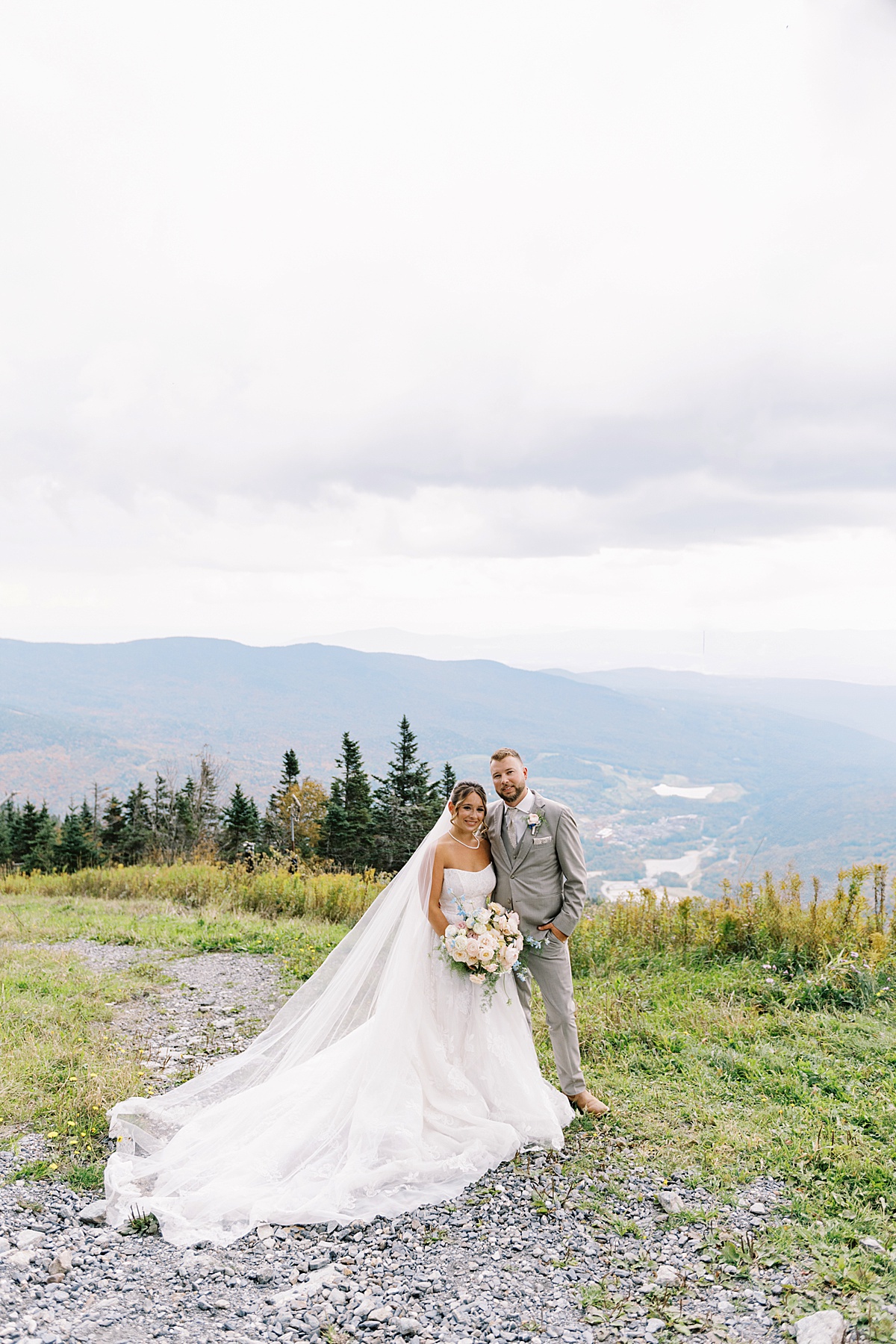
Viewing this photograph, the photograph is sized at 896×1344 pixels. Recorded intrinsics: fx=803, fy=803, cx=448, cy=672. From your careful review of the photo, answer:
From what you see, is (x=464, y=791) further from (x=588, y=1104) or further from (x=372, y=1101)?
(x=588, y=1104)

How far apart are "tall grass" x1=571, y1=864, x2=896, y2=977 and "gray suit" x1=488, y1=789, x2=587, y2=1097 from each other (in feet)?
11.7

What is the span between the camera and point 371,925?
6.55 metres

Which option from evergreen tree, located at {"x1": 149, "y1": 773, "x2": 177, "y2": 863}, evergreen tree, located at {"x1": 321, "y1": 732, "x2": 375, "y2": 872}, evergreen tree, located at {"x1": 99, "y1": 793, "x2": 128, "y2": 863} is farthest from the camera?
evergreen tree, located at {"x1": 99, "y1": 793, "x2": 128, "y2": 863}

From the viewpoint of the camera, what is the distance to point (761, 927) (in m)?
9.47

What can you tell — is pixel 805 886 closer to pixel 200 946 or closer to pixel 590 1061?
pixel 590 1061

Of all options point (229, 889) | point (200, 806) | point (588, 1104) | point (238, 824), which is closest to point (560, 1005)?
point (588, 1104)

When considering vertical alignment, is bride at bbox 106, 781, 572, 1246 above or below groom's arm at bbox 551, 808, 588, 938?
below

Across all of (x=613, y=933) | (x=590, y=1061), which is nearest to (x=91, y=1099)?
(x=590, y=1061)

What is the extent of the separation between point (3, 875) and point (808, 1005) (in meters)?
18.7

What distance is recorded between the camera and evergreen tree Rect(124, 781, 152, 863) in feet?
164

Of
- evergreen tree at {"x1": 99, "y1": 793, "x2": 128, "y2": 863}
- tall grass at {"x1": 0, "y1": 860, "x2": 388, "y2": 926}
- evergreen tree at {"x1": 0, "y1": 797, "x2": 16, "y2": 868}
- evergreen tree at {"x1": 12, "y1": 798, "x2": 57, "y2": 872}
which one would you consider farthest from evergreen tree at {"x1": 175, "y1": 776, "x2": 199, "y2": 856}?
tall grass at {"x1": 0, "y1": 860, "x2": 388, "y2": 926}

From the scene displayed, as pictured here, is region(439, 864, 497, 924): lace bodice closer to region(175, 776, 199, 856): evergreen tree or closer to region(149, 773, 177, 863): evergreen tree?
region(149, 773, 177, 863): evergreen tree

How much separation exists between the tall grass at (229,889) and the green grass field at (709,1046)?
2.96ft

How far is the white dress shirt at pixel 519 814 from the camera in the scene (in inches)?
236
